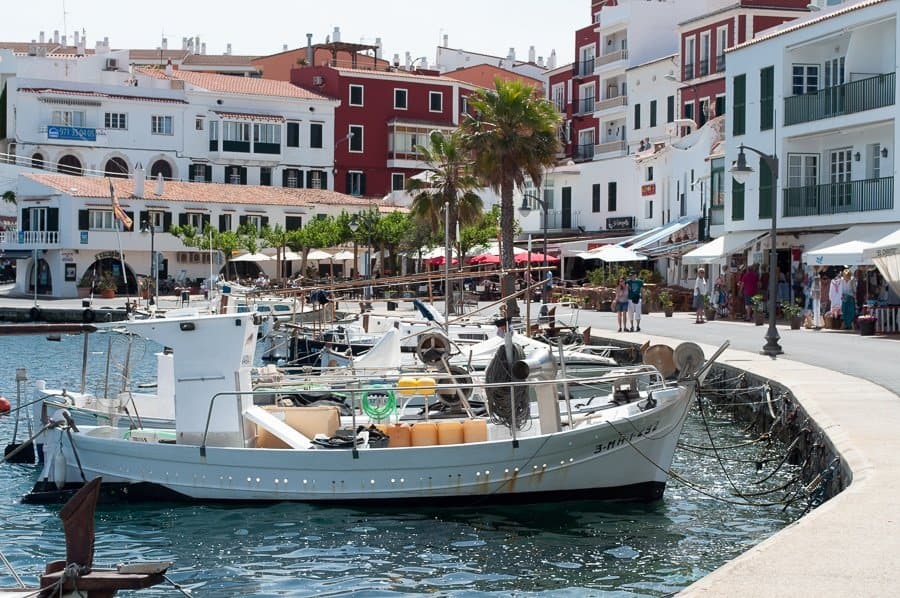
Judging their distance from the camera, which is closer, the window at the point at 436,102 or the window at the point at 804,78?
the window at the point at 804,78

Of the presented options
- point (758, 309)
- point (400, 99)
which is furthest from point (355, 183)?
point (758, 309)

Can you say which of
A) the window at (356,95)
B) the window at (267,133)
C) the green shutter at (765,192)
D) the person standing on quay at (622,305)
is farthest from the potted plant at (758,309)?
the window at (356,95)

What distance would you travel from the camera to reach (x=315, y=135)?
291 ft

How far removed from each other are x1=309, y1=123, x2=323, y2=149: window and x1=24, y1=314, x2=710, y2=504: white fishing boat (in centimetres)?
7237

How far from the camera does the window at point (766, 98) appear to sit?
43.9 meters

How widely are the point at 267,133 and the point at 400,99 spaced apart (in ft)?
34.3

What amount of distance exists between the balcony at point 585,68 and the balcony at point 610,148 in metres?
4.95

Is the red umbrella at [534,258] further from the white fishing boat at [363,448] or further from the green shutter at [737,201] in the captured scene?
the white fishing boat at [363,448]

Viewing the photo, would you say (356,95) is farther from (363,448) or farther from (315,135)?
(363,448)

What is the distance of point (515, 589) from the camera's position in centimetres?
1284

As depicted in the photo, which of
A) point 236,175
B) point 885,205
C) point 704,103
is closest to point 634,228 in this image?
point 704,103

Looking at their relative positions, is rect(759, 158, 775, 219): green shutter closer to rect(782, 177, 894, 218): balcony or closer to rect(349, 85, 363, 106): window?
rect(782, 177, 894, 218): balcony

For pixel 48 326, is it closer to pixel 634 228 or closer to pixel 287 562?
pixel 634 228

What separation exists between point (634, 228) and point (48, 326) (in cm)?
2852
